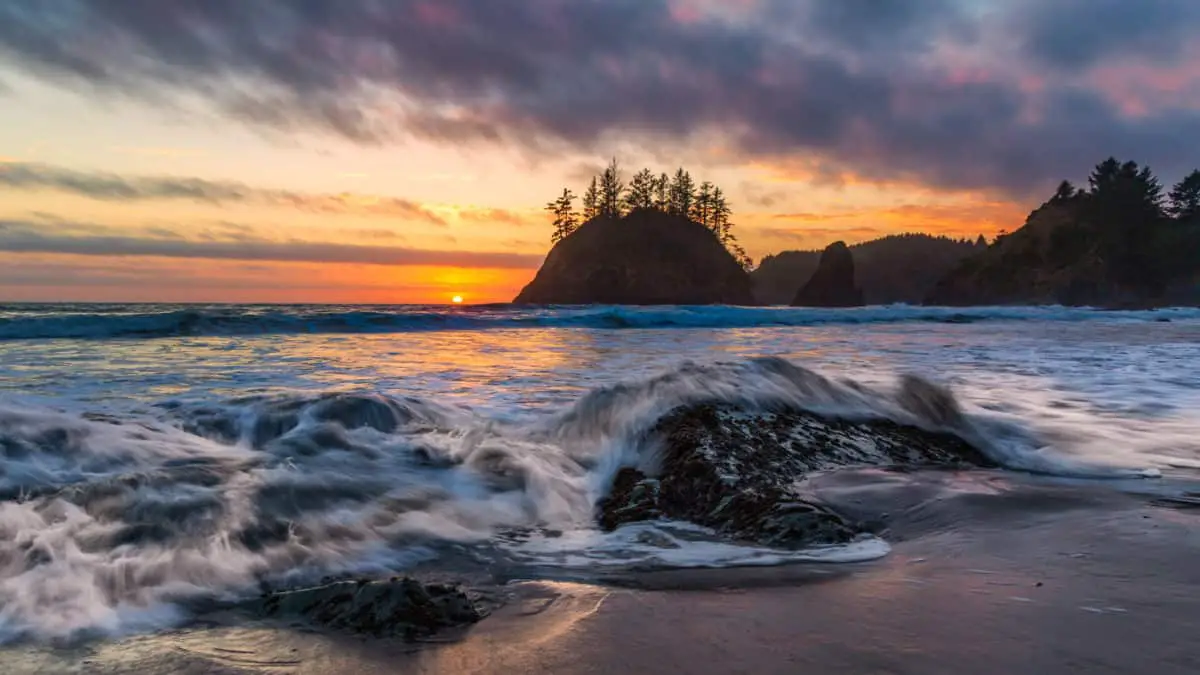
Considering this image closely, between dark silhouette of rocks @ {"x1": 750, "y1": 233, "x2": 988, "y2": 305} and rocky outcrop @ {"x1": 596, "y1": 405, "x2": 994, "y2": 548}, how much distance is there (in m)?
116

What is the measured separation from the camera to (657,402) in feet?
18.4

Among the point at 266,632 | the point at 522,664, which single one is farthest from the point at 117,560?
the point at 522,664

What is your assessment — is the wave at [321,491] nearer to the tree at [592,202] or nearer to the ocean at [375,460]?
the ocean at [375,460]

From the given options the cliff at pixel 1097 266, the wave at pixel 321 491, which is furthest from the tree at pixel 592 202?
the wave at pixel 321 491

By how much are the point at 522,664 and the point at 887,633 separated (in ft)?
3.69

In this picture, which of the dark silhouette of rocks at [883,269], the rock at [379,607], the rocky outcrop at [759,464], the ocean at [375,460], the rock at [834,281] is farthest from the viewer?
the dark silhouette of rocks at [883,269]

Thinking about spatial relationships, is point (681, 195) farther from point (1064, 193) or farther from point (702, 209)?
point (1064, 193)

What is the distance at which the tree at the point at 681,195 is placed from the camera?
330 ft

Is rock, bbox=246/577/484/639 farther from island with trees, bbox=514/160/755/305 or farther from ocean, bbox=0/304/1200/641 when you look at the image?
island with trees, bbox=514/160/755/305

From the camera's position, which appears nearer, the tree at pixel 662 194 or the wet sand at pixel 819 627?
the wet sand at pixel 819 627

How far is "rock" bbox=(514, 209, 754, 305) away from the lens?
8388 centimetres

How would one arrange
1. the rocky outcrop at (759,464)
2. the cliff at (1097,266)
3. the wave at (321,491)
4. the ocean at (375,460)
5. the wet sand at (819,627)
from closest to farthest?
the wet sand at (819,627), the wave at (321,491), the ocean at (375,460), the rocky outcrop at (759,464), the cliff at (1097,266)

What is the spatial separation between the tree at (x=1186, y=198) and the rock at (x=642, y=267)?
155ft

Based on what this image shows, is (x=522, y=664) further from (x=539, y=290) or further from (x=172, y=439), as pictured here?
(x=539, y=290)
